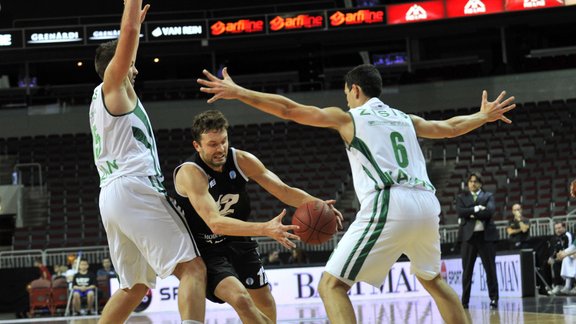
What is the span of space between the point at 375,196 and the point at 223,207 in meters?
1.00

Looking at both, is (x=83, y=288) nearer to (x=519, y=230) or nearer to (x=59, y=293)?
(x=59, y=293)

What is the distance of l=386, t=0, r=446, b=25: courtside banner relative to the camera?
82.7 ft

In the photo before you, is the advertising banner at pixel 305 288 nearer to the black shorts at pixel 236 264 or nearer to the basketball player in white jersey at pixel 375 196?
the black shorts at pixel 236 264

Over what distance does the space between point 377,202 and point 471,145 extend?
2060cm

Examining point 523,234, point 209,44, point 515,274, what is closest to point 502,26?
point 209,44

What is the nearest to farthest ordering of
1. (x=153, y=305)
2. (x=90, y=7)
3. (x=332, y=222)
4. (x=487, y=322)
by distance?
(x=332, y=222) < (x=487, y=322) < (x=153, y=305) < (x=90, y=7)

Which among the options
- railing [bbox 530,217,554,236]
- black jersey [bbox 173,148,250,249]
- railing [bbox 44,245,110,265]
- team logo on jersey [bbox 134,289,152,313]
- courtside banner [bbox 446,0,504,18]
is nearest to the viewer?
black jersey [bbox 173,148,250,249]

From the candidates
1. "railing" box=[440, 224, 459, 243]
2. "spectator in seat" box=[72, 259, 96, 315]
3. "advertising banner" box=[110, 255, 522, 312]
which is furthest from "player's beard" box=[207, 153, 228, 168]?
"railing" box=[440, 224, 459, 243]

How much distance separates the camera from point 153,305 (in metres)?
15.2

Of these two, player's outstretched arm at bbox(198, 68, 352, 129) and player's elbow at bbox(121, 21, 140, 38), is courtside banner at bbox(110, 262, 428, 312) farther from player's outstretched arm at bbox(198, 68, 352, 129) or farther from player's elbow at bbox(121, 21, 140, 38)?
player's elbow at bbox(121, 21, 140, 38)

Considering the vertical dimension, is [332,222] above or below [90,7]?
below

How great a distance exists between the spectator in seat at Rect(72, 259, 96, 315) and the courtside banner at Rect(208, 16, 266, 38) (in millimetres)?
11181

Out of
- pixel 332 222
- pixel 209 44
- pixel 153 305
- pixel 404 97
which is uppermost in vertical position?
pixel 209 44

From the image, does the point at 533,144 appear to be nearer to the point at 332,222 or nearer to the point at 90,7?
the point at 90,7
